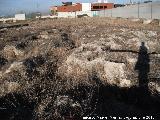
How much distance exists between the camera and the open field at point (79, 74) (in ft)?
25.4

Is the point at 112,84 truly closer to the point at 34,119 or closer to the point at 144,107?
the point at 144,107

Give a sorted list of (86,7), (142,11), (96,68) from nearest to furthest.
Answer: (96,68), (142,11), (86,7)

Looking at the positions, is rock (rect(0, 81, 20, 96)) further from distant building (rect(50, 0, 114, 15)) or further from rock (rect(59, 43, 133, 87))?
distant building (rect(50, 0, 114, 15))

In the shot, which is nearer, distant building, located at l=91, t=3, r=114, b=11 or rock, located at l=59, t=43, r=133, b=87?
rock, located at l=59, t=43, r=133, b=87

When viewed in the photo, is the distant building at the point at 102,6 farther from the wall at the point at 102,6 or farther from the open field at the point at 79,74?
the open field at the point at 79,74

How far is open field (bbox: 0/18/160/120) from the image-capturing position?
7730 millimetres

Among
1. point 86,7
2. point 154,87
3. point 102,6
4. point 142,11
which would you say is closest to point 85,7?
point 86,7

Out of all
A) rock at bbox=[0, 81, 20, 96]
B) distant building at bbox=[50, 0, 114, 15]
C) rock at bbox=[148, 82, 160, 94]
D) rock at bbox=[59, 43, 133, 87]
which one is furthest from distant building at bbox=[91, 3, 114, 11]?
rock at bbox=[0, 81, 20, 96]

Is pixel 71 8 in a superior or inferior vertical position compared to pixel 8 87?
superior

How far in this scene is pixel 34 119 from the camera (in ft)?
23.1

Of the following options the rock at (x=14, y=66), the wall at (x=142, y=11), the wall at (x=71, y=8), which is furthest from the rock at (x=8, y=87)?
the wall at (x=71, y=8)

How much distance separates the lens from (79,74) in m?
10.8

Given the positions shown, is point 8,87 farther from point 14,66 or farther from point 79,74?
point 79,74

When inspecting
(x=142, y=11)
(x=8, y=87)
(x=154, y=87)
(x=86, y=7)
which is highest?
(x=86, y=7)
